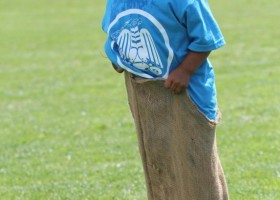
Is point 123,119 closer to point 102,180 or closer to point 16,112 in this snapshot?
point 16,112

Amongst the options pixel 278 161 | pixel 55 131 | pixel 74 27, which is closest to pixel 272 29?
pixel 74 27

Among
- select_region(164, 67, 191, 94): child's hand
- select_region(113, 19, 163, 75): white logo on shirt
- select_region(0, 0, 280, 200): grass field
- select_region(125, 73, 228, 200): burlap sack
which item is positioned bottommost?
select_region(0, 0, 280, 200): grass field

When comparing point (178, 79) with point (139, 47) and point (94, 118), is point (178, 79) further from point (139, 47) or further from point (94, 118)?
point (94, 118)

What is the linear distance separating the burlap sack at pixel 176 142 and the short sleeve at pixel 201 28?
30 centimetres

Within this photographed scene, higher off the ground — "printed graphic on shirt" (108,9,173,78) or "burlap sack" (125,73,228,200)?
"printed graphic on shirt" (108,9,173,78)

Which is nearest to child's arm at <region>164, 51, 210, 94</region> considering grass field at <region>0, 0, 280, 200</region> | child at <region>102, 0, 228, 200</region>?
child at <region>102, 0, 228, 200</region>

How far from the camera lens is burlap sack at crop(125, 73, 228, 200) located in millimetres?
4188

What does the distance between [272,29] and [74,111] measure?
7821mm

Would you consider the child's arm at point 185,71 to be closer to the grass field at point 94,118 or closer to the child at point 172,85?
the child at point 172,85

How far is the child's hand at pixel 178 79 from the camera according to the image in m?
4.09

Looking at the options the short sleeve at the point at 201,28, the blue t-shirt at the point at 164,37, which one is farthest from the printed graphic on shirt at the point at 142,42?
the short sleeve at the point at 201,28

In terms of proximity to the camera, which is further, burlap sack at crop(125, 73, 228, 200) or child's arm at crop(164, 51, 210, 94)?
burlap sack at crop(125, 73, 228, 200)

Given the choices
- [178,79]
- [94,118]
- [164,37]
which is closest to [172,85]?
[178,79]

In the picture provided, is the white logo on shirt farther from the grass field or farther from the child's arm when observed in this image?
the grass field
